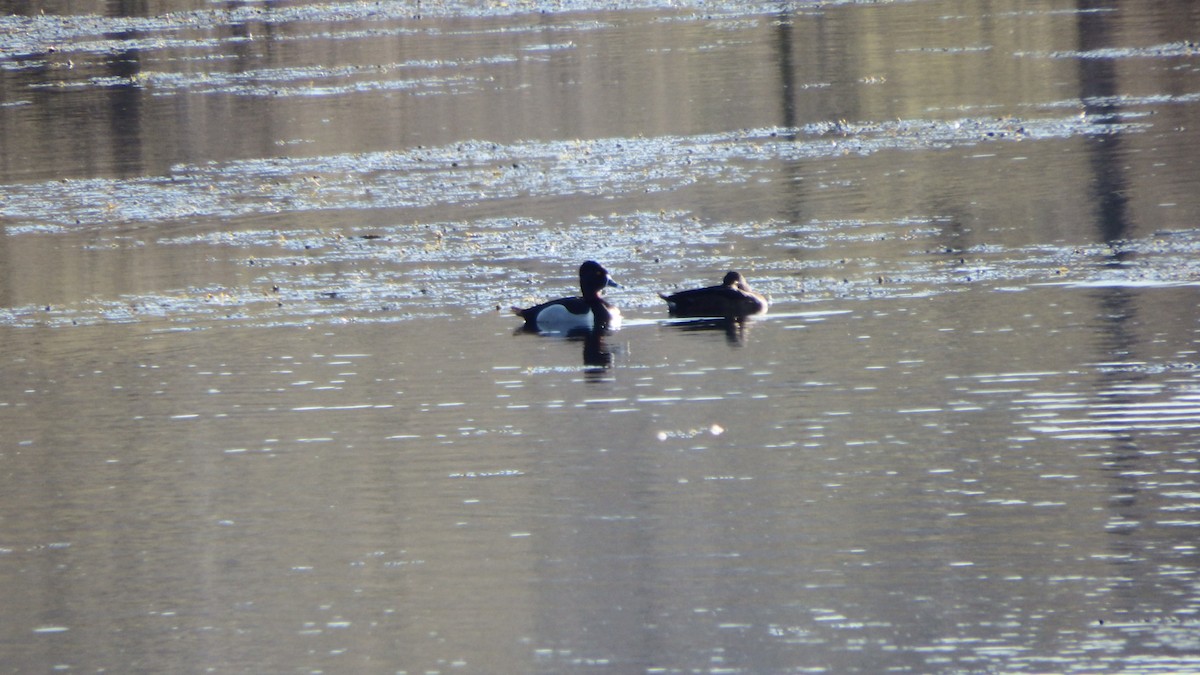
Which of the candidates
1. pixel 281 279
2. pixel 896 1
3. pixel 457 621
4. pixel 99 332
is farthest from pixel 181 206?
pixel 896 1

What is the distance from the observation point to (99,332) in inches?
603

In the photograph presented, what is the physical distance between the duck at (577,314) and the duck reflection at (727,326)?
1.59 feet

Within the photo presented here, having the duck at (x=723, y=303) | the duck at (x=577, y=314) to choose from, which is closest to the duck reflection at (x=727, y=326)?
the duck at (x=723, y=303)

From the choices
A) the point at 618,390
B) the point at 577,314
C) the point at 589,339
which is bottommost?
the point at 618,390

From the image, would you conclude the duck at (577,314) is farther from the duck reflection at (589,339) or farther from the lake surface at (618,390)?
the lake surface at (618,390)

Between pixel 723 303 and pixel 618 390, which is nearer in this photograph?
pixel 618 390

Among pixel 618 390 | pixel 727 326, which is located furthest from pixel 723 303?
pixel 618 390

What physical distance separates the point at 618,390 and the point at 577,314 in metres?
2.23

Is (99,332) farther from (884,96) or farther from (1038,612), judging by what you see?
(884,96)

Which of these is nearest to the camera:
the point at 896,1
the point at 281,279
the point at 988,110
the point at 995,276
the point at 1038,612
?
the point at 1038,612

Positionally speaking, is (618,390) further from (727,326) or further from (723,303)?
(723,303)

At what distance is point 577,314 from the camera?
14867mm

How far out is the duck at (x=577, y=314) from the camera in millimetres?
Answer: 14844

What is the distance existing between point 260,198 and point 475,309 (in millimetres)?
6810
